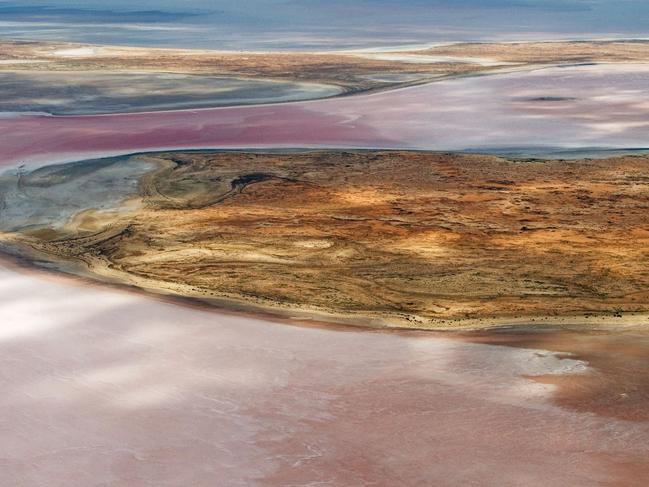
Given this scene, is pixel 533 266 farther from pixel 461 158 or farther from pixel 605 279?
pixel 461 158

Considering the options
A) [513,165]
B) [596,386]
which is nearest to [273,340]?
[596,386]

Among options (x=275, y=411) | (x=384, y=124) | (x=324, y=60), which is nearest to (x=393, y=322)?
(x=275, y=411)

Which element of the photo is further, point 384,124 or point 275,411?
point 384,124

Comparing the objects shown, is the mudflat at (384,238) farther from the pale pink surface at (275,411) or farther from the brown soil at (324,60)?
the brown soil at (324,60)

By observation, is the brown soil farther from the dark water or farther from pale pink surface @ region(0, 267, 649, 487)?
pale pink surface @ region(0, 267, 649, 487)

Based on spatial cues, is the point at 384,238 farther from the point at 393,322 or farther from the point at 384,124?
the point at 384,124

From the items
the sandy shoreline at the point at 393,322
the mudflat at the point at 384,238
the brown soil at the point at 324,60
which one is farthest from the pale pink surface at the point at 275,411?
the brown soil at the point at 324,60

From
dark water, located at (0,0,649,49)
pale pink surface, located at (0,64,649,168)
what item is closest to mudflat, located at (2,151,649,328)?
pale pink surface, located at (0,64,649,168)
